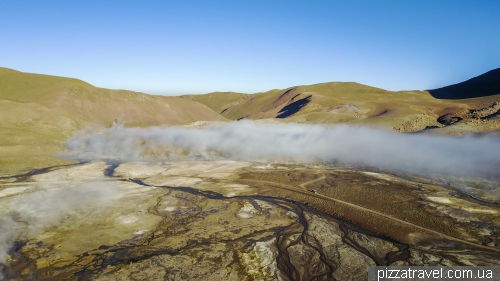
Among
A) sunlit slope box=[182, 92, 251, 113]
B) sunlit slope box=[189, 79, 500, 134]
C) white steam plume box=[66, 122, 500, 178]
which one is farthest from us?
sunlit slope box=[182, 92, 251, 113]

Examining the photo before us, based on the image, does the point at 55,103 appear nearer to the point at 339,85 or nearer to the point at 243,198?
the point at 243,198

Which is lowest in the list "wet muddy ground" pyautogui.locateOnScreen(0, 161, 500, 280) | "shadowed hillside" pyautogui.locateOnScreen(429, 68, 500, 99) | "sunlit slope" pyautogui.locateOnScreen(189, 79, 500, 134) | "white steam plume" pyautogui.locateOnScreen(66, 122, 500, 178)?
"wet muddy ground" pyautogui.locateOnScreen(0, 161, 500, 280)

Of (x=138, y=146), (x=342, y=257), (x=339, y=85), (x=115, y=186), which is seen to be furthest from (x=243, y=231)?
(x=339, y=85)

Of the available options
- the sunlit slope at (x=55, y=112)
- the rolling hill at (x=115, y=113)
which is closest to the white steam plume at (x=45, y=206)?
the rolling hill at (x=115, y=113)

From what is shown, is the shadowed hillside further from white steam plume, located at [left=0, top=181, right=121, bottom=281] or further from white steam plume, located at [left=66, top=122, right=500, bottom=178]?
white steam plume, located at [left=0, top=181, right=121, bottom=281]

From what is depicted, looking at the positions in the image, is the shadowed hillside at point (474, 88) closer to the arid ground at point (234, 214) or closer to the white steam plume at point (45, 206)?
the arid ground at point (234, 214)

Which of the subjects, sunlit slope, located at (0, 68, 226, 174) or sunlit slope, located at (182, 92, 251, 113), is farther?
sunlit slope, located at (182, 92, 251, 113)

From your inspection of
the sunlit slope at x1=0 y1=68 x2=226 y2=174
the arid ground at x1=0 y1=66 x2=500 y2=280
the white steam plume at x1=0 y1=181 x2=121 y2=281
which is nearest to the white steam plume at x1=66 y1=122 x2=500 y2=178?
the arid ground at x1=0 y1=66 x2=500 y2=280

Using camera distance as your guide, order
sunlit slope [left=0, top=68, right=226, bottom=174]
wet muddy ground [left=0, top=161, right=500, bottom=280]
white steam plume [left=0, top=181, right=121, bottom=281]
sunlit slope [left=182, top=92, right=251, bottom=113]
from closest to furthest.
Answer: wet muddy ground [left=0, top=161, right=500, bottom=280], white steam plume [left=0, top=181, right=121, bottom=281], sunlit slope [left=0, top=68, right=226, bottom=174], sunlit slope [left=182, top=92, right=251, bottom=113]
